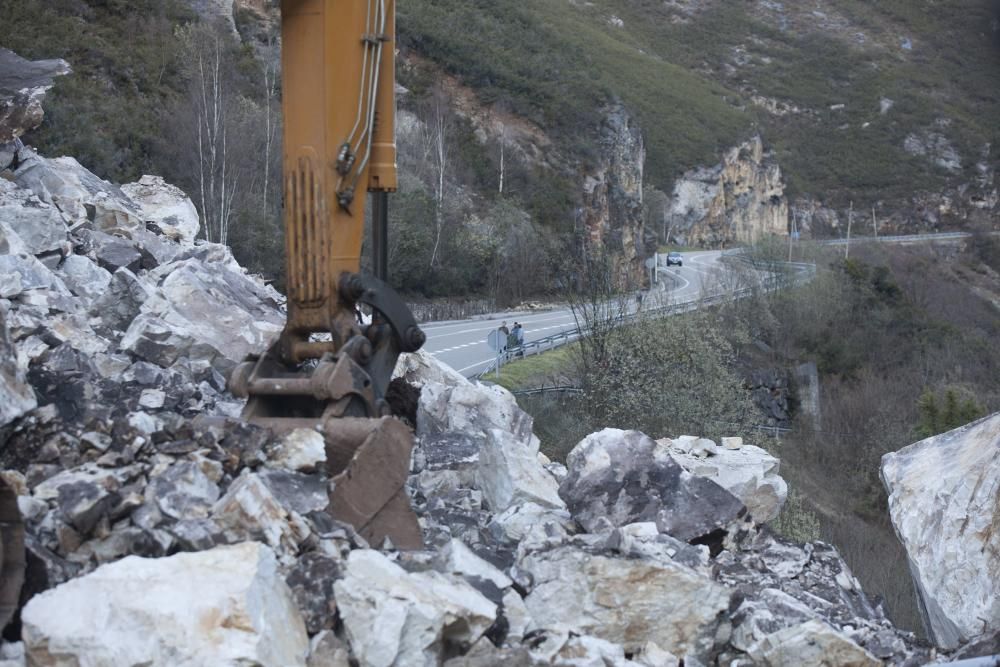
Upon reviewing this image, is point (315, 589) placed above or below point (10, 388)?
below

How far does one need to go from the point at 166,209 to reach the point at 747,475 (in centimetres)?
771

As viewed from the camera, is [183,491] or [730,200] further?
[730,200]

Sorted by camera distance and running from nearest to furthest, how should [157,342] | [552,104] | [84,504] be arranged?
1. [84,504]
2. [157,342]
3. [552,104]

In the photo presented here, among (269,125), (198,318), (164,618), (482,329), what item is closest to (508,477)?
(164,618)

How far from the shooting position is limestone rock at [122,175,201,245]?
11.4 metres

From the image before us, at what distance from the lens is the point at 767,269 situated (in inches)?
1503

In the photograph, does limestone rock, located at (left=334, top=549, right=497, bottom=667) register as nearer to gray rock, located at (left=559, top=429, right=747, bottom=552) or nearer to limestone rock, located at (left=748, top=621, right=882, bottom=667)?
limestone rock, located at (left=748, top=621, right=882, bottom=667)

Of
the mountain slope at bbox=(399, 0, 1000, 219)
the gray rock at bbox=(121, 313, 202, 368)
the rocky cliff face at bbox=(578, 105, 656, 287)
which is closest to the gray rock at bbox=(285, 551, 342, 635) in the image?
the gray rock at bbox=(121, 313, 202, 368)

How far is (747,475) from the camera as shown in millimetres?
7914

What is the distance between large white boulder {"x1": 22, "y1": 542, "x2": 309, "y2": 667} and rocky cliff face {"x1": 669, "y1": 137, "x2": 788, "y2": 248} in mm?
61949

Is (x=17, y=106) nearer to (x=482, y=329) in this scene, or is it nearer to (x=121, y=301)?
(x=121, y=301)

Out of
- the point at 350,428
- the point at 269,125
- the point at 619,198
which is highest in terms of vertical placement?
the point at 350,428

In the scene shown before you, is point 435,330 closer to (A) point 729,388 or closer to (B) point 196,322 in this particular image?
(A) point 729,388

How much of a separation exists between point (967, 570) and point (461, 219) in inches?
1254
